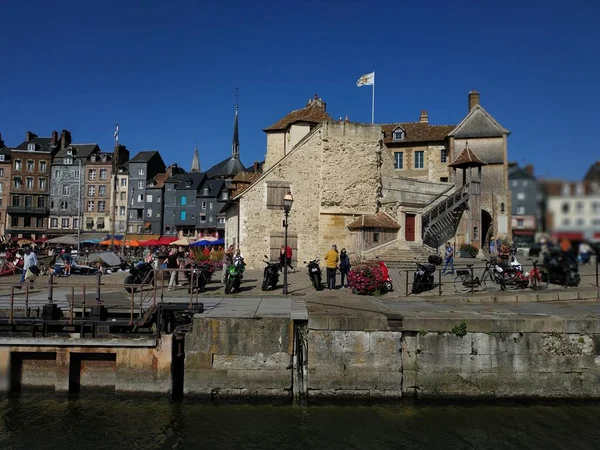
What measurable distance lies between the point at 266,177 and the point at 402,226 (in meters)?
8.37

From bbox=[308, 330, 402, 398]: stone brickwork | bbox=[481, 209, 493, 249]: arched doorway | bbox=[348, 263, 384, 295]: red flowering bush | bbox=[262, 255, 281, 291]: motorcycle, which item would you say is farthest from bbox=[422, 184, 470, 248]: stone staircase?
bbox=[308, 330, 402, 398]: stone brickwork

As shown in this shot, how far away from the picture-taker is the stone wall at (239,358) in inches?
366

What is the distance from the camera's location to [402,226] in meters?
25.6

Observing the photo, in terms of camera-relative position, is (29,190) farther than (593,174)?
Yes

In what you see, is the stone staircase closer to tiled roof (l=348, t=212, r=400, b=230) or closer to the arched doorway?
tiled roof (l=348, t=212, r=400, b=230)

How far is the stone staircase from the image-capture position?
27.8 metres

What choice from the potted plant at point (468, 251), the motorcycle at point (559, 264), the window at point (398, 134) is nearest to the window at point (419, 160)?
the window at point (398, 134)

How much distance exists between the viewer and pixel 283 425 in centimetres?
807

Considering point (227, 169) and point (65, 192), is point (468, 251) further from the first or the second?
point (65, 192)

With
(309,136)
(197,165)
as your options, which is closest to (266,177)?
(309,136)

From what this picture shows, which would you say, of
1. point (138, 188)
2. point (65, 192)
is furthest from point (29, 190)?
point (138, 188)

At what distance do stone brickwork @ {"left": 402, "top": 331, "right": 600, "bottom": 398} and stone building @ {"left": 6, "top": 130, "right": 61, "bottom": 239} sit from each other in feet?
204

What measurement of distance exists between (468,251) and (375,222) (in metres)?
7.17

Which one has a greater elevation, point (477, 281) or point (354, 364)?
point (477, 281)
